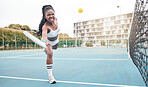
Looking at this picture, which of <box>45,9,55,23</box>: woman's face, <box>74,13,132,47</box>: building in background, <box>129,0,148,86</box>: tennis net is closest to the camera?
<box>45,9,55,23</box>: woman's face

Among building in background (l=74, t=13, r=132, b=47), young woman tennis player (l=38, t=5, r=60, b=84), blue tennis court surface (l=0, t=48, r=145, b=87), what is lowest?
blue tennis court surface (l=0, t=48, r=145, b=87)

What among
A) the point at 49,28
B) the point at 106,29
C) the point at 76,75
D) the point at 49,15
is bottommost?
the point at 76,75

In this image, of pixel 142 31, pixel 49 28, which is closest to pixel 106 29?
pixel 142 31

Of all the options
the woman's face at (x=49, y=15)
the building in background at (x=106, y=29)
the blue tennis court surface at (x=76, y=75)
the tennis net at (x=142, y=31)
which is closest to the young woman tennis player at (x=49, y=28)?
the woman's face at (x=49, y=15)

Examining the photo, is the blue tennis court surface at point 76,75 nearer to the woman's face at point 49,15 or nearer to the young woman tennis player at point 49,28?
the young woman tennis player at point 49,28

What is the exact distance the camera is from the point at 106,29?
48.6 meters

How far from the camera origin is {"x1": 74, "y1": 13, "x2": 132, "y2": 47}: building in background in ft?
146

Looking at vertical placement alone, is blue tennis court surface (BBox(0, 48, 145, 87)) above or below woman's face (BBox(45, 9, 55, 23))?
below

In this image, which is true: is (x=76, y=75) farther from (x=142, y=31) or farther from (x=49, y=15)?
(x=142, y=31)

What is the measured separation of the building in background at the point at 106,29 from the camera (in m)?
44.6

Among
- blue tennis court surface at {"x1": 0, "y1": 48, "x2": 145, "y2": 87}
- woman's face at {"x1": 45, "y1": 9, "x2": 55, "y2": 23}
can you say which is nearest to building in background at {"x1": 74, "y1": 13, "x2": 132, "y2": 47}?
blue tennis court surface at {"x1": 0, "y1": 48, "x2": 145, "y2": 87}

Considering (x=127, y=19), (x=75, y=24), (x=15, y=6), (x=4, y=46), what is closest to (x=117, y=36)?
(x=127, y=19)

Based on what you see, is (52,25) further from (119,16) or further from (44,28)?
(119,16)

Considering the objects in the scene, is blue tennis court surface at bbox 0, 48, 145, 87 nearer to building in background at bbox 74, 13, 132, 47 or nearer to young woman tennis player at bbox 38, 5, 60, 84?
young woman tennis player at bbox 38, 5, 60, 84
